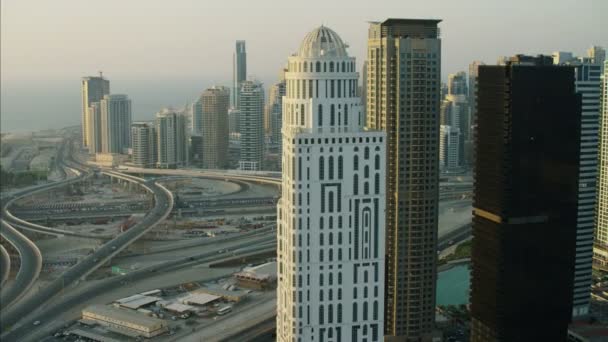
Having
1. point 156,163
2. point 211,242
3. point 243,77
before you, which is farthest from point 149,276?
point 243,77

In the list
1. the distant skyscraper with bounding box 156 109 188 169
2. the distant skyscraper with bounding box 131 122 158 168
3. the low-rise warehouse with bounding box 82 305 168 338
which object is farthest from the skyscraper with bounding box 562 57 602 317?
the distant skyscraper with bounding box 131 122 158 168

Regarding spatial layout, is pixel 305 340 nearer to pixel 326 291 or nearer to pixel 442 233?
pixel 326 291

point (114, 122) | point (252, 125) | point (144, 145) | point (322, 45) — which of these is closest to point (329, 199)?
point (322, 45)

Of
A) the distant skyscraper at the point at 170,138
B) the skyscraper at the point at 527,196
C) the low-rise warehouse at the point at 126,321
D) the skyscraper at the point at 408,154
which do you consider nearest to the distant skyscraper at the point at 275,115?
the distant skyscraper at the point at 170,138

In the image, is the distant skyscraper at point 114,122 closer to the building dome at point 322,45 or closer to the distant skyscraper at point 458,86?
the distant skyscraper at point 458,86

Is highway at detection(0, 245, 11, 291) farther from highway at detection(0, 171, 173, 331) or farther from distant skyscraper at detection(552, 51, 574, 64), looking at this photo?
distant skyscraper at detection(552, 51, 574, 64)

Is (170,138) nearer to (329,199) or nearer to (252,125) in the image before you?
(252,125)

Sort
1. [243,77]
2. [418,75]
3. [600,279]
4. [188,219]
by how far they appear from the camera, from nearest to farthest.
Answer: [418,75] → [600,279] → [188,219] → [243,77]
